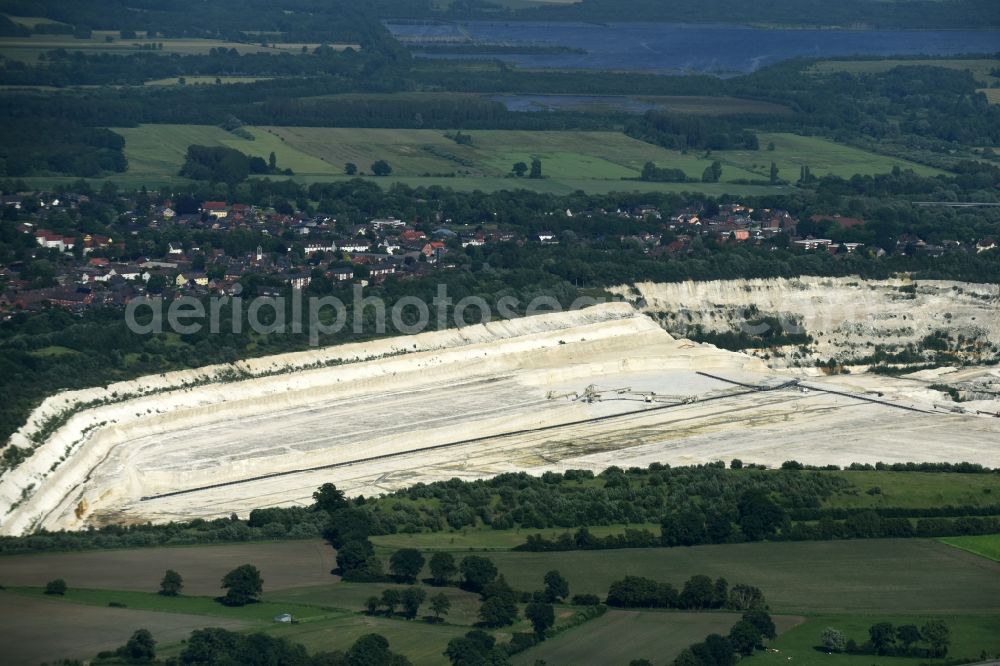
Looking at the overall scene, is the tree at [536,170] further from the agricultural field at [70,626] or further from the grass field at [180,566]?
the agricultural field at [70,626]

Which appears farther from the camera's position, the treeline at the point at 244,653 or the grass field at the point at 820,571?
the grass field at the point at 820,571

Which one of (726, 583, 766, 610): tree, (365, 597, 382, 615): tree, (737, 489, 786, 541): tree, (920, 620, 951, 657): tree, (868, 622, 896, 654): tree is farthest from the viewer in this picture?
(737, 489, 786, 541): tree

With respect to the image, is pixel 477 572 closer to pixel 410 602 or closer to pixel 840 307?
pixel 410 602

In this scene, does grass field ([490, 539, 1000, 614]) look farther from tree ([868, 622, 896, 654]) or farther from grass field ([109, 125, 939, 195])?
grass field ([109, 125, 939, 195])

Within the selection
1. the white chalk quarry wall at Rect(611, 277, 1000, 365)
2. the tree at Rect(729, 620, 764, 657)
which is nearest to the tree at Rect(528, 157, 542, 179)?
the white chalk quarry wall at Rect(611, 277, 1000, 365)

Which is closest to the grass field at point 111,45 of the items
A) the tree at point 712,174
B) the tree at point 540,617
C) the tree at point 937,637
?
the tree at point 712,174

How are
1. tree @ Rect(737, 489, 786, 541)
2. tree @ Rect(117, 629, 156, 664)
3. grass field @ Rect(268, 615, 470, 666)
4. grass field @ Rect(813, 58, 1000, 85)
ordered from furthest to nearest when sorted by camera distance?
grass field @ Rect(813, 58, 1000, 85)
tree @ Rect(737, 489, 786, 541)
grass field @ Rect(268, 615, 470, 666)
tree @ Rect(117, 629, 156, 664)

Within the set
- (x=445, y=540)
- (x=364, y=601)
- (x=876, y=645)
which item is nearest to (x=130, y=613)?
(x=364, y=601)
